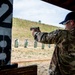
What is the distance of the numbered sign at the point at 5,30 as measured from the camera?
2.22 m

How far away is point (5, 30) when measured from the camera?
2.25 metres

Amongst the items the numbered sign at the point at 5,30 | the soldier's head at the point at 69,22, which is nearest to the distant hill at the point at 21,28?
the numbered sign at the point at 5,30

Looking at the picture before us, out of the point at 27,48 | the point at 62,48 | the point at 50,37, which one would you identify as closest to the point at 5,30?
the point at 50,37

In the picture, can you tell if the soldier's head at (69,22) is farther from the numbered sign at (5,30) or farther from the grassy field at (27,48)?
the grassy field at (27,48)

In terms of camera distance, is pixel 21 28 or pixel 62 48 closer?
pixel 62 48

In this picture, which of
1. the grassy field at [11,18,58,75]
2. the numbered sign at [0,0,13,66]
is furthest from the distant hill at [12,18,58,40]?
the numbered sign at [0,0,13,66]

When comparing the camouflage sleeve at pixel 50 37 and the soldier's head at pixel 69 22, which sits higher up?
the soldier's head at pixel 69 22

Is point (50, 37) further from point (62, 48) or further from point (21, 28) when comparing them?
point (21, 28)

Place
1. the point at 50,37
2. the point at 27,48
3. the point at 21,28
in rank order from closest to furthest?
the point at 50,37 < the point at 21,28 < the point at 27,48

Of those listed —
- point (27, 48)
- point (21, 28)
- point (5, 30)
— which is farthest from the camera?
point (27, 48)

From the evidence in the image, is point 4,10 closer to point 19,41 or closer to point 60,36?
point 60,36

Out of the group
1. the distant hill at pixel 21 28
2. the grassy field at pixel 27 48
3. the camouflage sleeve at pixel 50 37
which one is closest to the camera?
the camouflage sleeve at pixel 50 37

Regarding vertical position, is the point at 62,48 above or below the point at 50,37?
below

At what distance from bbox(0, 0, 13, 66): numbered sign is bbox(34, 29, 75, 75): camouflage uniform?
34 cm
